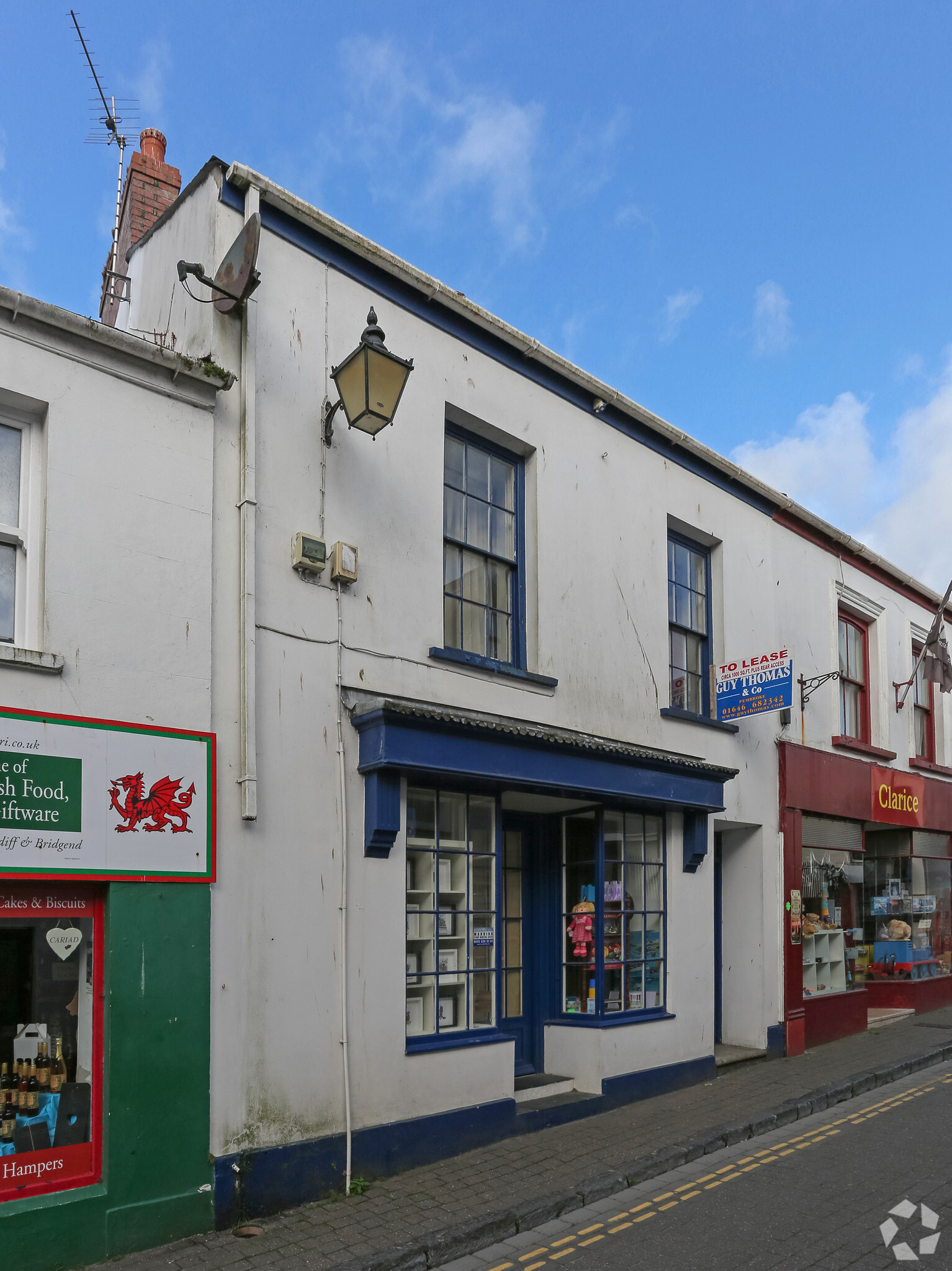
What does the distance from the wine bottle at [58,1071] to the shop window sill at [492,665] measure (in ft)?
12.5

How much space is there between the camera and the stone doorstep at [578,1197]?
19.9 feet

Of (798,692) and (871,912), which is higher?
(798,692)

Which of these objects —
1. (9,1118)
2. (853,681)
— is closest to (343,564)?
(9,1118)

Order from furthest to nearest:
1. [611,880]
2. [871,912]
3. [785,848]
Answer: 1. [871,912]
2. [785,848]
3. [611,880]

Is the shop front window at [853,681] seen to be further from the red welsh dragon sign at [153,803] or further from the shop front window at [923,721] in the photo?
the red welsh dragon sign at [153,803]

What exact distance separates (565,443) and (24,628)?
5674 millimetres

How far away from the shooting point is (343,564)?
7.77m

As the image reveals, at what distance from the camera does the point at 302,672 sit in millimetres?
7543

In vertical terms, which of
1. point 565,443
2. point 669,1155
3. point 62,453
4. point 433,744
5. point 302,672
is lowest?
point 669,1155

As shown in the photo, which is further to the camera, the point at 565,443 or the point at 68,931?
the point at 565,443

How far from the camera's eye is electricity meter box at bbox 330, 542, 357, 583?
7.78 m

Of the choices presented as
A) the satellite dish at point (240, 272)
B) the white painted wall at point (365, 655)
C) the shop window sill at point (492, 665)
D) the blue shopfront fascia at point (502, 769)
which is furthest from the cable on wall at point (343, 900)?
the satellite dish at point (240, 272)

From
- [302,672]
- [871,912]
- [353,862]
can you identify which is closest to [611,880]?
[353,862]

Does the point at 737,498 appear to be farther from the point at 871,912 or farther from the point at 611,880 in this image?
the point at 871,912
